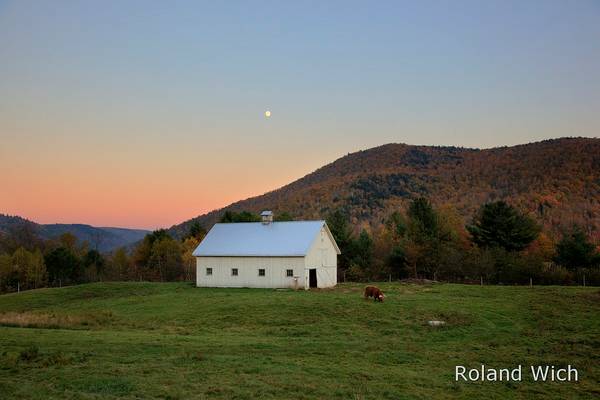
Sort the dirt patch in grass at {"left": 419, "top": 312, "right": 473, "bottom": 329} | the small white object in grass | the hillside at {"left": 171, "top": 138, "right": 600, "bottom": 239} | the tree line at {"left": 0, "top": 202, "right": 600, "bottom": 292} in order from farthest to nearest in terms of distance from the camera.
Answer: the hillside at {"left": 171, "top": 138, "right": 600, "bottom": 239}, the tree line at {"left": 0, "top": 202, "right": 600, "bottom": 292}, the dirt patch in grass at {"left": 419, "top": 312, "right": 473, "bottom": 329}, the small white object in grass

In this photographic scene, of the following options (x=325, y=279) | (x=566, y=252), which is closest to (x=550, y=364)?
(x=325, y=279)

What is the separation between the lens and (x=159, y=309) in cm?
2967

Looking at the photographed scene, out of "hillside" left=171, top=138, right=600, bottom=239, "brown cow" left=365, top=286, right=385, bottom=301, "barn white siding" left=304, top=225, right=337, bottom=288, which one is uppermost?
"hillside" left=171, top=138, right=600, bottom=239

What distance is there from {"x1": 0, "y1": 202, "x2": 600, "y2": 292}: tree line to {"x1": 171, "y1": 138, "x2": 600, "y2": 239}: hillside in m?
21.1

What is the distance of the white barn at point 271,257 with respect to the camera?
3997 cm

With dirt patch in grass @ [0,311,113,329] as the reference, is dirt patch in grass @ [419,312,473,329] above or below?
below

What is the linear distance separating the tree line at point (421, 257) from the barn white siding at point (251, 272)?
1401 cm

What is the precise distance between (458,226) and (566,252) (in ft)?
61.2

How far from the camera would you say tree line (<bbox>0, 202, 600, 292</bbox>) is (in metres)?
46.4

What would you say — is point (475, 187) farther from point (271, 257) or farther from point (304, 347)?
point (304, 347)

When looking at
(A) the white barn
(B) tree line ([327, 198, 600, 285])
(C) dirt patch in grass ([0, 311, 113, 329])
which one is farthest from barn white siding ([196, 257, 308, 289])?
(C) dirt patch in grass ([0, 311, 113, 329])

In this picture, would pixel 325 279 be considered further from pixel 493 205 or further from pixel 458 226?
pixel 458 226

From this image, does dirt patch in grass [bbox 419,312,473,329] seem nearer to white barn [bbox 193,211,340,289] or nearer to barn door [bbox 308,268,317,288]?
white barn [bbox 193,211,340,289]

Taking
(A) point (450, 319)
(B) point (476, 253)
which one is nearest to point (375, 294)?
(A) point (450, 319)
